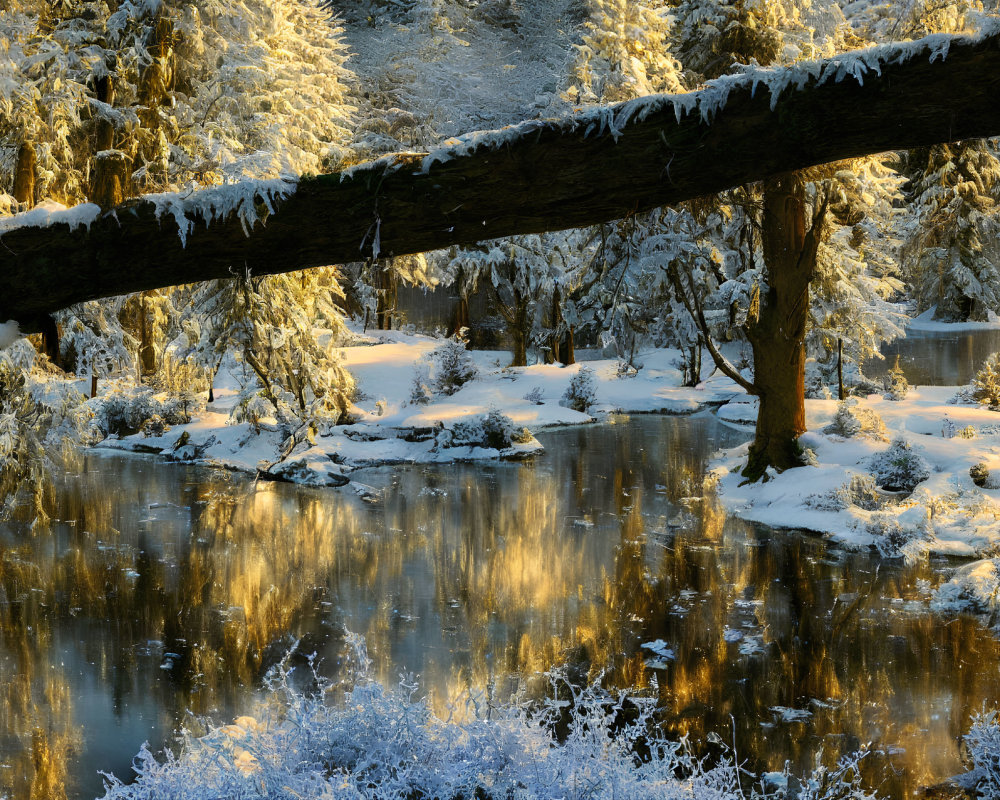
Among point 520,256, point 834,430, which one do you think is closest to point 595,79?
point 520,256

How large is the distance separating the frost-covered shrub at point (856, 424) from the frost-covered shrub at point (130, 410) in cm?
1505

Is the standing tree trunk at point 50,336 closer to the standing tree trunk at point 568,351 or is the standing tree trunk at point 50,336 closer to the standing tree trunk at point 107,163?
the standing tree trunk at point 107,163

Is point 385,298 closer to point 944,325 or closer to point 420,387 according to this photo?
point 420,387

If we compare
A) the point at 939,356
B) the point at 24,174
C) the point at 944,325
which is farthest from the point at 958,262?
the point at 24,174

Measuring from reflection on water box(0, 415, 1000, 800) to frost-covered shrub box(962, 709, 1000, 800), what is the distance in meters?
0.51

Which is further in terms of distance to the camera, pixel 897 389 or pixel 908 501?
pixel 897 389

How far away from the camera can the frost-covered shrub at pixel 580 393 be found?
88.9 feet

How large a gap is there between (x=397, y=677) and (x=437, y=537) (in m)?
5.49

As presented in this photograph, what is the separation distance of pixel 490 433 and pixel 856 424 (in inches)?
314

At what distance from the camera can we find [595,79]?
1094 inches

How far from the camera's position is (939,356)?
115 ft

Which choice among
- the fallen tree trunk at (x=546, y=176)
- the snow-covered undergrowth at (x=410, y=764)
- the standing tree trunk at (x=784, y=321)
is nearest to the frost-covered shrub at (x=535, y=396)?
the standing tree trunk at (x=784, y=321)

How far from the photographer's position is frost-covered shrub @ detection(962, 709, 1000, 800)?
19.7ft

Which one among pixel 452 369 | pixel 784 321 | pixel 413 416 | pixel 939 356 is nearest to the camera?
pixel 784 321
